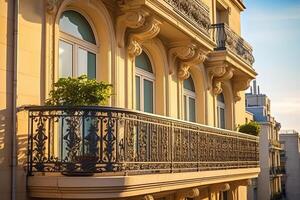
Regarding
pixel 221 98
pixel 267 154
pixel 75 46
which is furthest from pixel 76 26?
pixel 267 154

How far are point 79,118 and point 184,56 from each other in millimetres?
6449

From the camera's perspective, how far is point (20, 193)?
25.0 ft

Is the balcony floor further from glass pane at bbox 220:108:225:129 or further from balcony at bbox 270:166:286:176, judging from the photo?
balcony at bbox 270:166:286:176

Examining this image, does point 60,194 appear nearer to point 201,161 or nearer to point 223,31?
point 201,161

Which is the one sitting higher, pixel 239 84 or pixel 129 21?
pixel 129 21

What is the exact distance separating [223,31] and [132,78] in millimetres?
5793

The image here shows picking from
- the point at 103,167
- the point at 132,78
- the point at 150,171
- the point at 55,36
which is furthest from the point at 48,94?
the point at 132,78

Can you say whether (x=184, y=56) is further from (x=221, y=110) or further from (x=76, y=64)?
(x=221, y=110)

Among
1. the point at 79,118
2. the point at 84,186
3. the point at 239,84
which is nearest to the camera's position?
the point at 84,186

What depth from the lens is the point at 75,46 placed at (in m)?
9.98

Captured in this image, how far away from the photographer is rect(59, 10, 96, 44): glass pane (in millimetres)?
9633

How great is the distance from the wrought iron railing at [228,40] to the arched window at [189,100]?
139cm

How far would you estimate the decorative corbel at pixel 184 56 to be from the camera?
13617mm

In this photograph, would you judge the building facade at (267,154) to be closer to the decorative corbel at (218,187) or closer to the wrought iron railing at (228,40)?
the wrought iron railing at (228,40)
